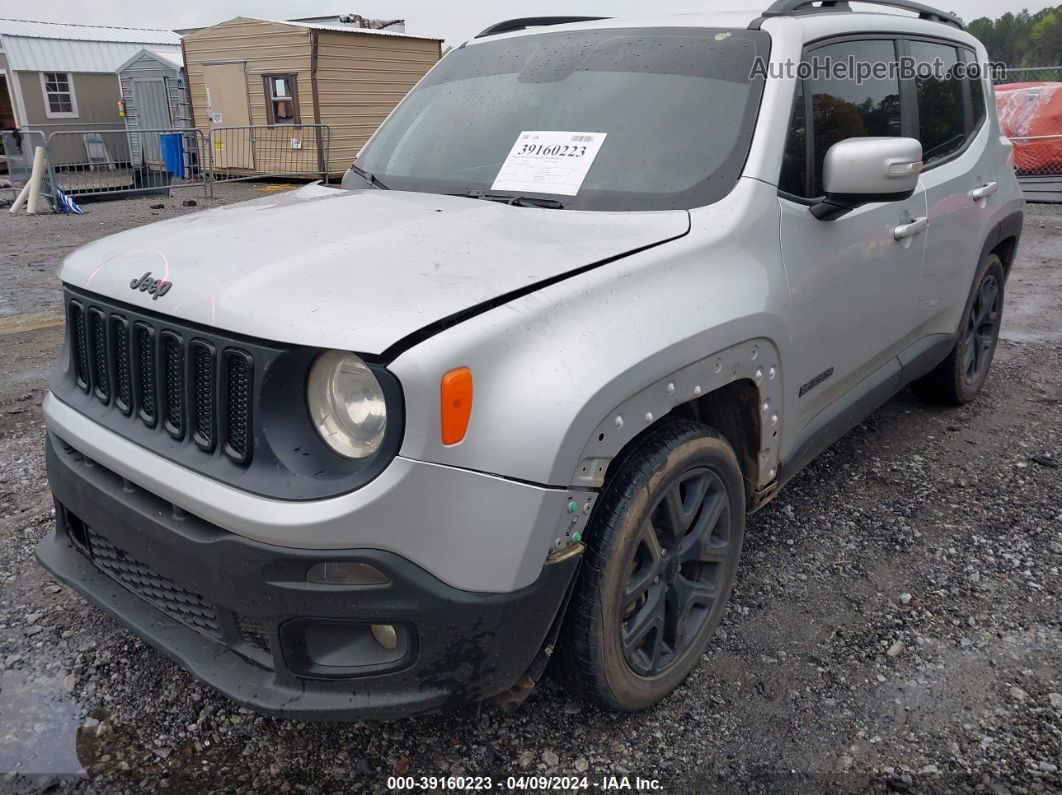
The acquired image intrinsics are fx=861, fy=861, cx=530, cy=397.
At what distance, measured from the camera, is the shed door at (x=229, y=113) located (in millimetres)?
17297

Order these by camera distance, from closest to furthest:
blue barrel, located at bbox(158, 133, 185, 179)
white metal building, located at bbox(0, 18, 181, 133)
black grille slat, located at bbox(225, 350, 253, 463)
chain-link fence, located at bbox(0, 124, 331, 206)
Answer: black grille slat, located at bbox(225, 350, 253, 463) < chain-link fence, located at bbox(0, 124, 331, 206) < blue barrel, located at bbox(158, 133, 185, 179) < white metal building, located at bbox(0, 18, 181, 133)

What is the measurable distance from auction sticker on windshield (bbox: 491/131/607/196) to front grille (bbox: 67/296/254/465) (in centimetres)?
120

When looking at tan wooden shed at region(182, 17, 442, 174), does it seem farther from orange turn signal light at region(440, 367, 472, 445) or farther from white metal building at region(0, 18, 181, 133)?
orange turn signal light at region(440, 367, 472, 445)

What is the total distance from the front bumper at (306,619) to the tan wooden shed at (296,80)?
15515 millimetres

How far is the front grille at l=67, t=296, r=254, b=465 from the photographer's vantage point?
1.90 meters

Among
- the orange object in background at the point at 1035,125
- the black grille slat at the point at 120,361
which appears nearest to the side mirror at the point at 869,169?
the black grille slat at the point at 120,361

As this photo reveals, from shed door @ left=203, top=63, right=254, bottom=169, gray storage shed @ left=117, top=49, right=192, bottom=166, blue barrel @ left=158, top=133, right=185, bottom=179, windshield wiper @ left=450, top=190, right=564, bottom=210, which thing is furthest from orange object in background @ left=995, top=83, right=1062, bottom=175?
gray storage shed @ left=117, top=49, right=192, bottom=166

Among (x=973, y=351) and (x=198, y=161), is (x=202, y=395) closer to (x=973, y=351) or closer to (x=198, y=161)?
(x=973, y=351)

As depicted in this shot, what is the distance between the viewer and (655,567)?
2.29 m

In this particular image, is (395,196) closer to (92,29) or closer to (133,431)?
(133,431)

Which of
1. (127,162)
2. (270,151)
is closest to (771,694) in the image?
(270,151)

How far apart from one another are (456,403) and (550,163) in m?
1.30

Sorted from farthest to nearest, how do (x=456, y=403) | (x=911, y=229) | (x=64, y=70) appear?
(x=64, y=70)
(x=911, y=229)
(x=456, y=403)

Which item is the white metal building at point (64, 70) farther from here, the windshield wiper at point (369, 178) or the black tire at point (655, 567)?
the black tire at point (655, 567)
